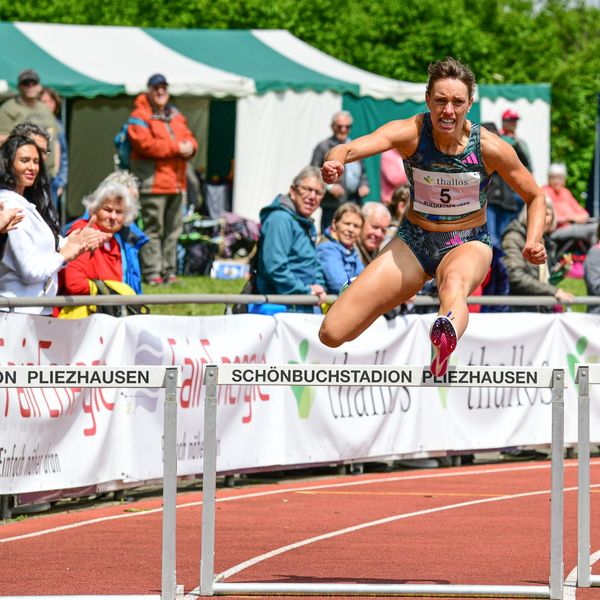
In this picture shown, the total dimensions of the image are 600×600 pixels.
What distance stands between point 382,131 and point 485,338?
18.0 feet

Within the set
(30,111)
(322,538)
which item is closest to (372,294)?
(322,538)

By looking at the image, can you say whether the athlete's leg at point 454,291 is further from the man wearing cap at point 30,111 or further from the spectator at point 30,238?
the man wearing cap at point 30,111

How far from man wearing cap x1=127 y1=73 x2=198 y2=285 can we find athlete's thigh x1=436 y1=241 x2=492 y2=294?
353 inches

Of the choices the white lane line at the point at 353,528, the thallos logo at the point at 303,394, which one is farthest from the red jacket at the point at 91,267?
the white lane line at the point at 353,528

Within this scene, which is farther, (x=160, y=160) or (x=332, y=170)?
(x=160, y=160)

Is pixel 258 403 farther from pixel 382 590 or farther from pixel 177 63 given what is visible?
pixel 177 63

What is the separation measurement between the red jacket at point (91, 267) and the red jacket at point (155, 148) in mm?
5733

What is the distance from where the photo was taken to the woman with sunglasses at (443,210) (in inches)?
332

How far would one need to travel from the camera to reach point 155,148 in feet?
58.0

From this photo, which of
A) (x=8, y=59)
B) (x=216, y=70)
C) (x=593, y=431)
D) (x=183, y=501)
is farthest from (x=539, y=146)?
(x=183, y=501)

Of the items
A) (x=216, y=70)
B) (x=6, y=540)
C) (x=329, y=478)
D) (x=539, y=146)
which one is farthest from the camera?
(x=539, y=146)

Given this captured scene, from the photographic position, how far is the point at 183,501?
37.8 feet

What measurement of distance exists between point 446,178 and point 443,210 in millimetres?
215

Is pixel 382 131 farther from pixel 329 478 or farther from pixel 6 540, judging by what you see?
pixel 329 478
